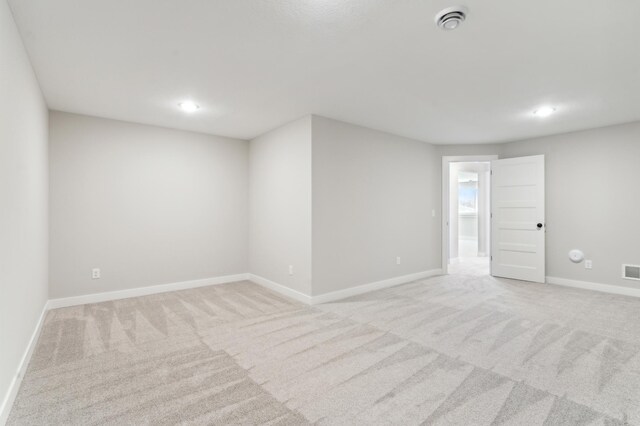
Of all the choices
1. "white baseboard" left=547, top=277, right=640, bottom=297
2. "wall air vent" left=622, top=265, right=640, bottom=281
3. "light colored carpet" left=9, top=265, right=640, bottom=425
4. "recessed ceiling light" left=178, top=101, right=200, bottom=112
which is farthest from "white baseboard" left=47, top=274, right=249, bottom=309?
"wall air vent" left=622, top=265, right=640, bottom=281

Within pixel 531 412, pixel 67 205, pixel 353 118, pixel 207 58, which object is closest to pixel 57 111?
pixel 67 205

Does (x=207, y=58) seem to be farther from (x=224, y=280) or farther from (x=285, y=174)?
(x=224, y=280)

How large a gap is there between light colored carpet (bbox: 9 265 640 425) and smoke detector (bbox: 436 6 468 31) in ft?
7.87

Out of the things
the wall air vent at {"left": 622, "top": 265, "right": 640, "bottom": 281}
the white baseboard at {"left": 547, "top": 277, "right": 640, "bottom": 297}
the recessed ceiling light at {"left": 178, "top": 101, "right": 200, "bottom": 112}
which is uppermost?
the recessed ceiling light at {"left": 178, "top": 101, "right": 200, "bottom": 112}

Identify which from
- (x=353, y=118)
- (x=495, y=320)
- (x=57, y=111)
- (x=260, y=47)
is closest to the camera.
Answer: (x=260, y=47)

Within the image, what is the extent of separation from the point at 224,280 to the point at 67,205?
2365 millimetres

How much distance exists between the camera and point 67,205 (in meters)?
4.01

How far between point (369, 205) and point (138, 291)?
3.52 m

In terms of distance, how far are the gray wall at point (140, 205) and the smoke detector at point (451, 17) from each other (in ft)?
13.2

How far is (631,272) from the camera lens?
446cm

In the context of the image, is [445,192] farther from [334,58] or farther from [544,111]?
[334,58]

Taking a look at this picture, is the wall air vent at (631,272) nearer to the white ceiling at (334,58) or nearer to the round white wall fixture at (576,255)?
the round white wall fixture at (576,255)

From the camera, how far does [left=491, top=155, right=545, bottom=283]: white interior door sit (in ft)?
17.2

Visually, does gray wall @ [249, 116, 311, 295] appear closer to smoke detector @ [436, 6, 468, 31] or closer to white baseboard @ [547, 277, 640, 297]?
smoke detector @ [436, 6, 468, 31]
